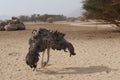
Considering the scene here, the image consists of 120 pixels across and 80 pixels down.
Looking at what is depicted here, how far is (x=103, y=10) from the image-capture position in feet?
77.6

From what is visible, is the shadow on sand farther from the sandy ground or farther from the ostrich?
the ostrich

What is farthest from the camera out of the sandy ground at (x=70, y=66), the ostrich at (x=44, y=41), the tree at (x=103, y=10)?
the tree at (x=103, y=10)

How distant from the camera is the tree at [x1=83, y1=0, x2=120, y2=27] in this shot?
2294cm

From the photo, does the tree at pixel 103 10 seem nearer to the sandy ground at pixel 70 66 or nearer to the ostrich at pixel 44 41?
the sandy ground at pixel 70 66

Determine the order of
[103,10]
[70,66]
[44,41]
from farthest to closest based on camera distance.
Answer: [103,10], [70,66], [44,41]

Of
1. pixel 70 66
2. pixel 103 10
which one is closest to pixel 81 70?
pixel 70 66

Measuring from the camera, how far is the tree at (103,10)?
22.9 m

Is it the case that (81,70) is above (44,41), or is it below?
below

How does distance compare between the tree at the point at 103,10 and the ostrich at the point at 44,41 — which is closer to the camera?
the ostrich at the point at 44,41

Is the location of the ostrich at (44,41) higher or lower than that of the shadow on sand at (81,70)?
higher

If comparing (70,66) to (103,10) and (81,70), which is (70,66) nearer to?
(81,70)

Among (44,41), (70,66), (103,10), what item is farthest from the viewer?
(103,10)

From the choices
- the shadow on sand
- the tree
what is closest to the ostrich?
the shadow on sand

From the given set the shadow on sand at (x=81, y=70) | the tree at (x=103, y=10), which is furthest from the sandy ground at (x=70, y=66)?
the tree at (x=103, y=10)
